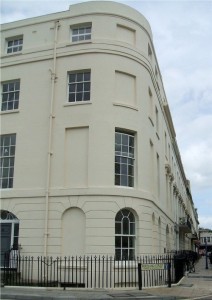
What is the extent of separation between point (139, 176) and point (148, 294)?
21.0 ft

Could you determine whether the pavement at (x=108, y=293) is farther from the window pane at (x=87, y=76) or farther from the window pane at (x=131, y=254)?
the window pane at (x=87, y=76)

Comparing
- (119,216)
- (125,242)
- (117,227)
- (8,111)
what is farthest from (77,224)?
(8,111)

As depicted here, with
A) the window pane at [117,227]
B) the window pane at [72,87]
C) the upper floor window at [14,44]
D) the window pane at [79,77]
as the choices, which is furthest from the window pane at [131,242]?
the upper floor window at [14,44]

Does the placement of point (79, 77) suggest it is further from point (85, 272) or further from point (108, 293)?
point (108, 293)

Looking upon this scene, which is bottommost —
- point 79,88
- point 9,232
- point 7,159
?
→ point 9,232

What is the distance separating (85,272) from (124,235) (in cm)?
249

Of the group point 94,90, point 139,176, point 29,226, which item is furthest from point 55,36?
point 29,226

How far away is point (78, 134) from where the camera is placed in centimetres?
1966

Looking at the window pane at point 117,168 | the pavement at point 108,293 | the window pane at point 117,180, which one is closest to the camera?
the pavement at point 108,293

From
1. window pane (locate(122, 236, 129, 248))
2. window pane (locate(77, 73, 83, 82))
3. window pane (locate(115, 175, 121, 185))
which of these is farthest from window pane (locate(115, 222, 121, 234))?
window pane (locate(77, 73, 83, 82))

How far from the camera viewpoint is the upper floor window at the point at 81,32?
69.5 ft

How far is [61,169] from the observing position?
19250mm

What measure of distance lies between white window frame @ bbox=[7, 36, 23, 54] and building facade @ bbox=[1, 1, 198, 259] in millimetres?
61

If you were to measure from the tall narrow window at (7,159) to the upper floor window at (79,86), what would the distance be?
373 cm
